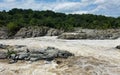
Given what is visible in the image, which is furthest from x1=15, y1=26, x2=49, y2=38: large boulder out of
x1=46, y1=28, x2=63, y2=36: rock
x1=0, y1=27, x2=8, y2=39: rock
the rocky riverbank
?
x1=0, y1=27, x2=8, y2=39: rock

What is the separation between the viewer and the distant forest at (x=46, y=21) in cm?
4066

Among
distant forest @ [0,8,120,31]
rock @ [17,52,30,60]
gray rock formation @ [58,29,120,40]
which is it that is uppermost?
distant forest @ [0,8,120,31]

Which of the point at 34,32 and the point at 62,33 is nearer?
the point at 62,33

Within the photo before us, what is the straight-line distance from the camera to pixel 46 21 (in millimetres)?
43000

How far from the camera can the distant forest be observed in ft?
133

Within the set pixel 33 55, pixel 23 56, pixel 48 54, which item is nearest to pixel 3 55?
pixel 23 56

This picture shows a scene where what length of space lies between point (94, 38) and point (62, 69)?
15211 millimetres

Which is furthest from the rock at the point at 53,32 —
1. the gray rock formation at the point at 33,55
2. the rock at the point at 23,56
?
the rock at the point at 23,56

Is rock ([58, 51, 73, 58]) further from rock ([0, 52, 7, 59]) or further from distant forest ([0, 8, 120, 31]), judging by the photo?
distant forest ([0, 8, 120, 31])

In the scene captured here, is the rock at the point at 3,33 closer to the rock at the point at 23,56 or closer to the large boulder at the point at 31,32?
the large boulder at the point at 31,32

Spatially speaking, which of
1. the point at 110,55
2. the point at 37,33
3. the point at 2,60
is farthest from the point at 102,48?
the point at 37,33

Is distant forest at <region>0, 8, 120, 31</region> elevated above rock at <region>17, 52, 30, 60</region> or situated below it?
above

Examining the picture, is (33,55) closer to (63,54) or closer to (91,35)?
(63,54)

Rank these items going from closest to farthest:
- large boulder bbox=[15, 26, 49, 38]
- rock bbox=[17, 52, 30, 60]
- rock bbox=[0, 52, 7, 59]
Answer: rock bbox=[17, 52, 30, 60], rock bbox=[0, 52, 7, 59], large boulder bbox=[15, 26, 49, 38]
